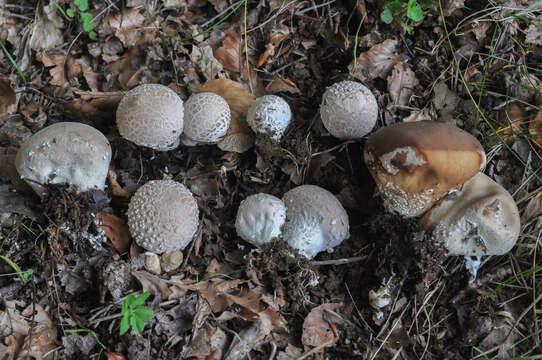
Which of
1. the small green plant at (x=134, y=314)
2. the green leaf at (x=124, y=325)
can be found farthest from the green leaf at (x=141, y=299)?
the green leaf at (x=124, y=325)

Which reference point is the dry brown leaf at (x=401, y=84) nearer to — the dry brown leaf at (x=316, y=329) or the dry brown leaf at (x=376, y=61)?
the dry brown leaf at (x=376, y=61)

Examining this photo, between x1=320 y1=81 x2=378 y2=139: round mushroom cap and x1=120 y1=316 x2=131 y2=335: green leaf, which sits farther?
x1=320 y1=81 x2=378 y2=139: round mushroom cap

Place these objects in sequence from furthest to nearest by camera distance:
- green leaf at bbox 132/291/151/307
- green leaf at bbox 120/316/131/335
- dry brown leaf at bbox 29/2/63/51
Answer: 1. dry brown leaf at bbox 29/2/63/51
2. green leaf at bbox 132/291/151/307
3. green leaf at bbox 120/316/131/335

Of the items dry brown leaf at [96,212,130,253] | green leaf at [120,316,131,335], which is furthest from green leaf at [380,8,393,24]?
green leaf at [120,316,131,335]

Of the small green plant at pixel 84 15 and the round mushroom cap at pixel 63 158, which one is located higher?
the small green plant at pixel 84 15

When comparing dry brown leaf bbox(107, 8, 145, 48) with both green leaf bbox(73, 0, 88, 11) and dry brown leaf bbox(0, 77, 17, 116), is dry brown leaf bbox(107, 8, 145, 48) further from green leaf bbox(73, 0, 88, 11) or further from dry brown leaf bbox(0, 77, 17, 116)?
dry brown leaf bbox(0, 77, 17, 116)

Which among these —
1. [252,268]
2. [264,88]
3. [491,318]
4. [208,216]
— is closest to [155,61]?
[264,88]

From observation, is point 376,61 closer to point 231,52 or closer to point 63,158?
point 231,52

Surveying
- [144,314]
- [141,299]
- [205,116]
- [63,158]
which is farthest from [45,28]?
[144,314]

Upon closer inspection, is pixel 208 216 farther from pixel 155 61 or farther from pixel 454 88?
pixel 454 88
